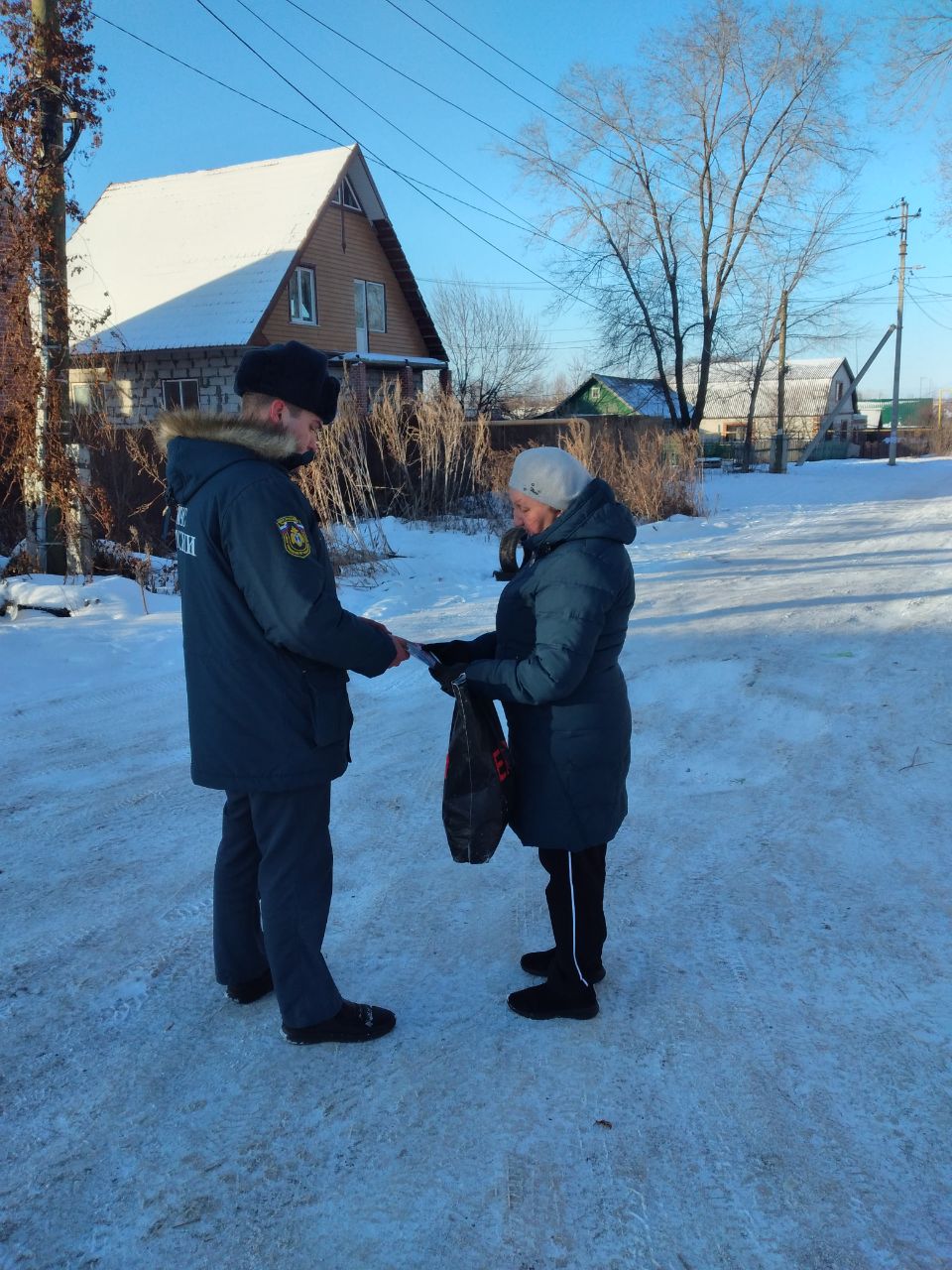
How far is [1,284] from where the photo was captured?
852 cm

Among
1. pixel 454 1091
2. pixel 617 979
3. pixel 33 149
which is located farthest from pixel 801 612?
pixel 33 149

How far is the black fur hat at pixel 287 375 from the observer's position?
8.11ft

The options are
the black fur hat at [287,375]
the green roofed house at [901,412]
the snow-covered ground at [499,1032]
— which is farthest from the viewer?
the green roofed house at [901,412]

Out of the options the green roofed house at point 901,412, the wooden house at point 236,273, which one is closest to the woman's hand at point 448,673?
the wooden house at point 236,273

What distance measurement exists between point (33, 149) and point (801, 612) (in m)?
7.80

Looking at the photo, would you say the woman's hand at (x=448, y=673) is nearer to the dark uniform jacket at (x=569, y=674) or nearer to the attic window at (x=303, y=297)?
the dark uniform jacket at (x=569, y=674)

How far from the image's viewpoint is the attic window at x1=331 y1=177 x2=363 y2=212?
24.7 m

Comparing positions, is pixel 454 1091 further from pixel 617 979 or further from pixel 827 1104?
pixel 827 1104

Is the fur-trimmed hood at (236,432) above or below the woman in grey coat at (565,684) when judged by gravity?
above

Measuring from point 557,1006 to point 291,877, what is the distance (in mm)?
878

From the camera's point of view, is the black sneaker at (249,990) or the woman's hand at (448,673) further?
the black sneaker at (249,990)

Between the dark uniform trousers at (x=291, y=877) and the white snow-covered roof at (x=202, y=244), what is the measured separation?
20581 mm

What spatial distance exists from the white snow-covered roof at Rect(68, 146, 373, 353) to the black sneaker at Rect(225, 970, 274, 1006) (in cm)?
2059

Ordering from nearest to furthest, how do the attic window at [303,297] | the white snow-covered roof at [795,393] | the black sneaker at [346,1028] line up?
the black sneaker at [346,1028] < the attic window at [303,297] < the white snow-covered roof at [795,393]
